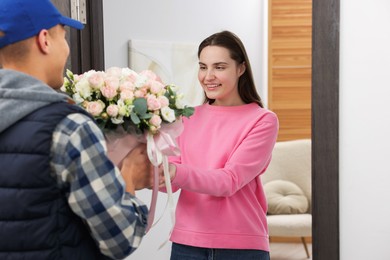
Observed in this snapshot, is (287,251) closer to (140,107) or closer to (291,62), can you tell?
(291,62)

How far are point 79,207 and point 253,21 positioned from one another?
13.0 ft

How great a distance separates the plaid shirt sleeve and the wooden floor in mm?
3592

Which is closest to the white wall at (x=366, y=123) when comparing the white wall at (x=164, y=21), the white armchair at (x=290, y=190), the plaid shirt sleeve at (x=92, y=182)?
the plaid shirt sleeve at (x=92, y=182)

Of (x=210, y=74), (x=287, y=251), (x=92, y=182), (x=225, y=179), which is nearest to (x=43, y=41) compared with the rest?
(x=92, y=182)

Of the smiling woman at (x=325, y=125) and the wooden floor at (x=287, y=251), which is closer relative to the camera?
the smiling woman at (x=325, y=125)

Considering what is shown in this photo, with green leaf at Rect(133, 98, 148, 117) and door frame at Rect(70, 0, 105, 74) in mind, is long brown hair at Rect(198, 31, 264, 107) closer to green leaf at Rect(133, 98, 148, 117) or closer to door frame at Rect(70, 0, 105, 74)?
door frame at Rect(70, 0, 105, 74)

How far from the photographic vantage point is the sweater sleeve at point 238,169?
1938 mm

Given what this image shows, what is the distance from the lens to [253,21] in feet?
16.5

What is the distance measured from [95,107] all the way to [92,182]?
0.40 m

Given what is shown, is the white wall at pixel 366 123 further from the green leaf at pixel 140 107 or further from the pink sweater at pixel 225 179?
the green leaf at pixel 140 107

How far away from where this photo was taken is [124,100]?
1.60 meters

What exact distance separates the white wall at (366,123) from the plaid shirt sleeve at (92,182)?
1348mm

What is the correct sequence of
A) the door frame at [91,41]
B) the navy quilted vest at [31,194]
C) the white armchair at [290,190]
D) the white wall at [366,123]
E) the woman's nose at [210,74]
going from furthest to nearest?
1. the white armchair at [290,190]
2. the door frame at [91,41]
3. the white wall at [366,123]
4. the woman's nose at [210,74]
5. the navy quilted vest at [31,194]

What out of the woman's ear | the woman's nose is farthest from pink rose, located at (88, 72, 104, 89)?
the woman's ear
